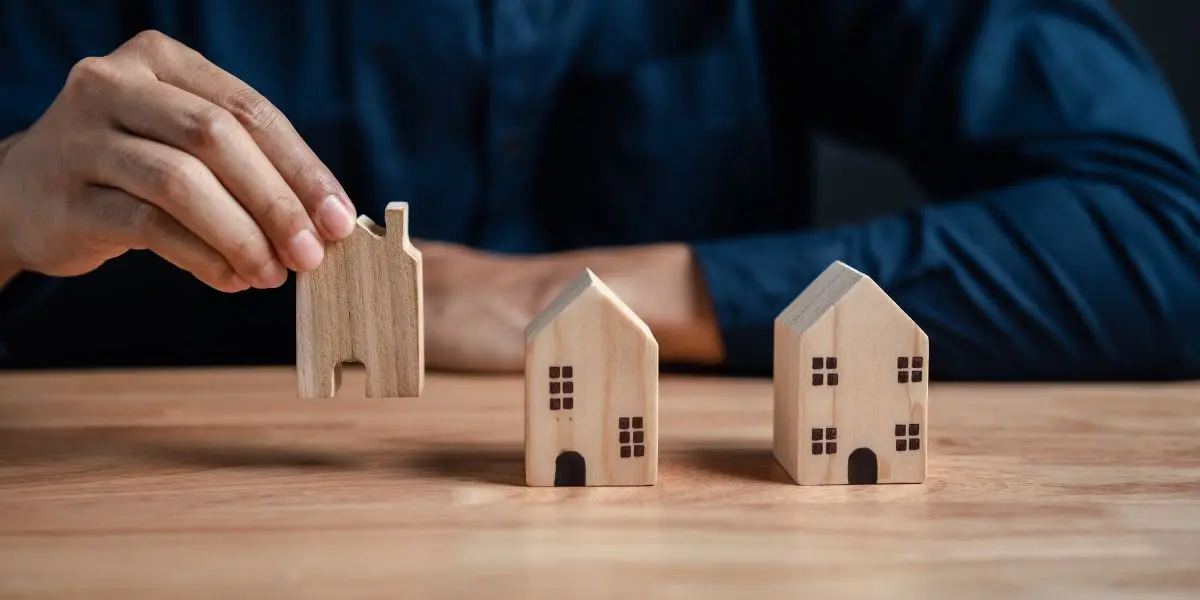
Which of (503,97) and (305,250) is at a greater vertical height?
(503,97)

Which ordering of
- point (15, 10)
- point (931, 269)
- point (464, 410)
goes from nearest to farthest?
point (464, 410), point (931, 269), point (15, 10)

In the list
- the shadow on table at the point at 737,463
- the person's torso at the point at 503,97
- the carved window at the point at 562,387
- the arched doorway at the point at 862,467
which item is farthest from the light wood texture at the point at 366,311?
the person's torso at the point at 503,97

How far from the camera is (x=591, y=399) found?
0.87 metres

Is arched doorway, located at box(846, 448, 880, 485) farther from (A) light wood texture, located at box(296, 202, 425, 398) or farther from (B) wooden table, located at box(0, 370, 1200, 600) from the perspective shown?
(A) light wood texture, located at box(296, 202, 425, 398)

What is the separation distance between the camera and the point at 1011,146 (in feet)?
4.90

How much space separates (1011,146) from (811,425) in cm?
78

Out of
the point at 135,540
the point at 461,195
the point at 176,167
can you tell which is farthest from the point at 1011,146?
the point at 135,540

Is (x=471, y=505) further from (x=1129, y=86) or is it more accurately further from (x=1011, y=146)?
(x=1129, y=86)

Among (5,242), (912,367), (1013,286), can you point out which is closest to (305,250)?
(5,242)

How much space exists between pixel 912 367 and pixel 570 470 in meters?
0.27

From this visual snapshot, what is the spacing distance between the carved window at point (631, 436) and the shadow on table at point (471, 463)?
0.08m

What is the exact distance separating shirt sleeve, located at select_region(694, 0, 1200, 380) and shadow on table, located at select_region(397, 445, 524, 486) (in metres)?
0.40

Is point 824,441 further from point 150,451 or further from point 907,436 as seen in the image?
point 150,451

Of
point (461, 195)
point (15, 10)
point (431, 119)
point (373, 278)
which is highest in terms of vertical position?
point (15, 10)
